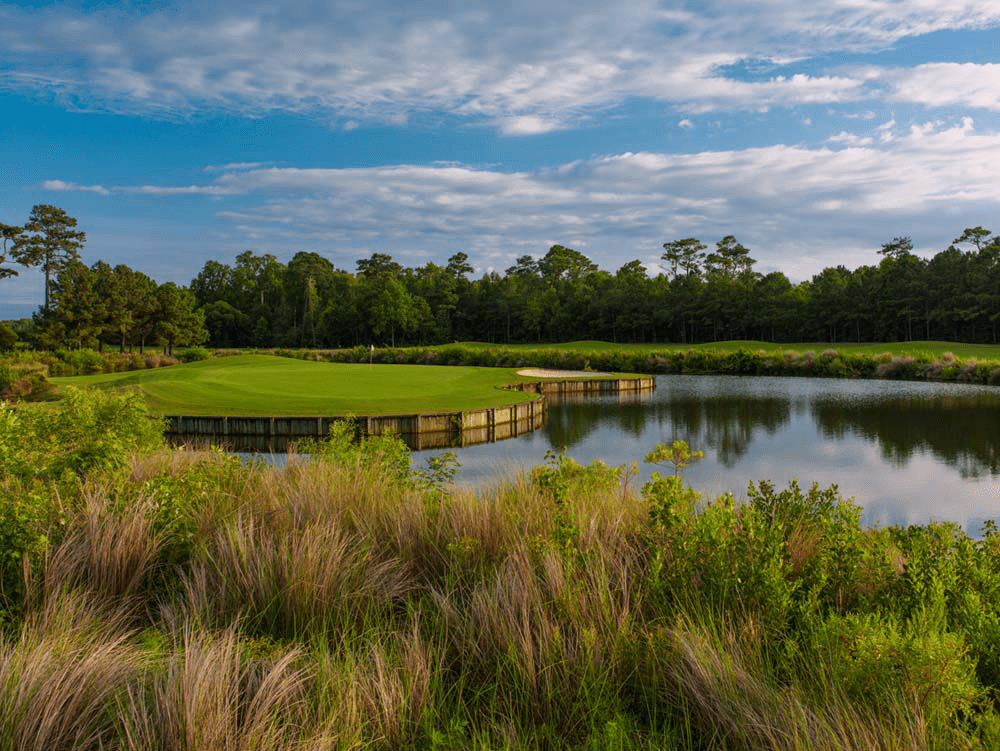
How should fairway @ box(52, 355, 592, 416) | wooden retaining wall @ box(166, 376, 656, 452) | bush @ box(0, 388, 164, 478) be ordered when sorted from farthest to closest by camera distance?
1. fairway @ box(52, 355, 592, 416)
2. wooden retaining wall @ box(166, 376, 656, 452)
3. bush @ box(0, 388, 164, 478)

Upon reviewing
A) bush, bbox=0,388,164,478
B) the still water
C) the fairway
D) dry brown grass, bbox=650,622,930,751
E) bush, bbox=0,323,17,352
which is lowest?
the still water

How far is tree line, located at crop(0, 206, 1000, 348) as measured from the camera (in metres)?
50.4

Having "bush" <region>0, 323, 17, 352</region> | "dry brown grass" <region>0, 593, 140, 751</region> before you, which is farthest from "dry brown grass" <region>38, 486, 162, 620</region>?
"bush" <region>0, 323, 17, 352</region>

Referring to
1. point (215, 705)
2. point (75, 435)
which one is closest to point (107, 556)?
point (215, 705)

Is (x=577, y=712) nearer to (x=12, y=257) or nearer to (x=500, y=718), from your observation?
(x=500, y=718)

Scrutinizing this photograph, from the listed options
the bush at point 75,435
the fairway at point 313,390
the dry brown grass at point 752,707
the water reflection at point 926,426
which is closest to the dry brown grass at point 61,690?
the dry brown grass at point 752,707

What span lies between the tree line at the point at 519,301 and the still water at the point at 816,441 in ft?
96.1

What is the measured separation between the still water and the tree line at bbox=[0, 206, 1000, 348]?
2929 cm

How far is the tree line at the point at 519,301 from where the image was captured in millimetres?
50406

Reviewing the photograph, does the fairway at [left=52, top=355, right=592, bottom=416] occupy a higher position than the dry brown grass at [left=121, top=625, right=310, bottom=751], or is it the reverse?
the dry brown grass at [left=121, top=625, right=310, bottom=751]

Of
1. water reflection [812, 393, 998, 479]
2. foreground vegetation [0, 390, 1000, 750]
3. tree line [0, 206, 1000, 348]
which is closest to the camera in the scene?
foreground vegetation [0, 390, 1000, 750]

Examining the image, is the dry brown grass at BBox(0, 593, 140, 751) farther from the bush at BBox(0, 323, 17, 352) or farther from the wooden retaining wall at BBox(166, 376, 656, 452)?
the bush at BBox(0, 323, 17, 352)

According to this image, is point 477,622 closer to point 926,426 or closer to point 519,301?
point 926,426

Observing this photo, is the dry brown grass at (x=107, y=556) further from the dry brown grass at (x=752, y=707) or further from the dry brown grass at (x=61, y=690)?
the dry brown grass at (x=752, y=707)
